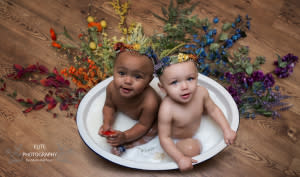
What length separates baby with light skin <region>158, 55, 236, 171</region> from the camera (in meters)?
0.90

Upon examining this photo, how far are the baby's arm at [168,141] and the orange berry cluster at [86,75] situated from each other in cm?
46

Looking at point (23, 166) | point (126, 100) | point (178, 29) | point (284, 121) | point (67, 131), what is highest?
point (178, 29)

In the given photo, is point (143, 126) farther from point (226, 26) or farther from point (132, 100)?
point (226, 26)

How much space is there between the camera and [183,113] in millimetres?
1002

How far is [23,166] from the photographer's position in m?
1.17

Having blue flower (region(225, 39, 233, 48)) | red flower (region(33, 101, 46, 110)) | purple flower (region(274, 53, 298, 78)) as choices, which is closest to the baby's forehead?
red flower (region(33, 101, 46, 110))

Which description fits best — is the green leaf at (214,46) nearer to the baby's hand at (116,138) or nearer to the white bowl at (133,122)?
the white bowl at (133,122)

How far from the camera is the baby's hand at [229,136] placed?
100 centimetres

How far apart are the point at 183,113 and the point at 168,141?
0.12 meters

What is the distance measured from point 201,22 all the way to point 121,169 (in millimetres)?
933

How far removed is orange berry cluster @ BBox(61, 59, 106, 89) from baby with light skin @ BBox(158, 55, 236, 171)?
446 mm

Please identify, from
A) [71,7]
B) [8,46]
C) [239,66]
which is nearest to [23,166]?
[8,46]

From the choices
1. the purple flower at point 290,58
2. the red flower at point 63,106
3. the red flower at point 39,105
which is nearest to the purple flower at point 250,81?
the purple flower at point 290,58

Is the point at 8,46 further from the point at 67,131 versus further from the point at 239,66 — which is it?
the point at 239,66
